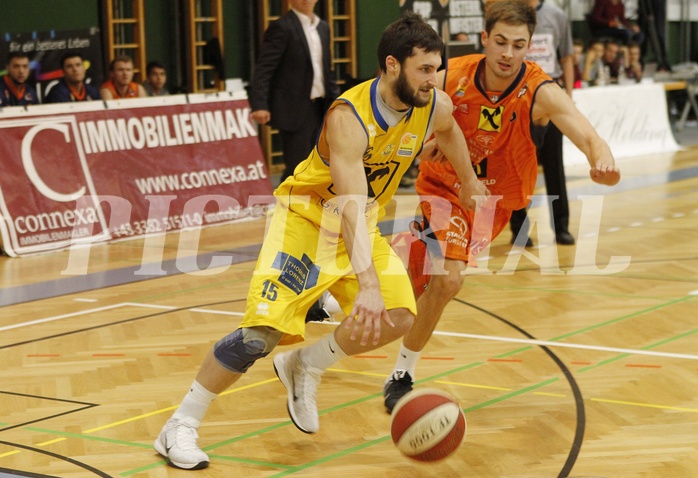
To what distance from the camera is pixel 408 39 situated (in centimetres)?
454

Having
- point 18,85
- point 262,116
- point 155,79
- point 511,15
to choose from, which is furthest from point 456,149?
point 155,79

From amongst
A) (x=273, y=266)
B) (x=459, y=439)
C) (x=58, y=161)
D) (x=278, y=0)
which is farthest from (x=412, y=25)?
(x=278, y=0)

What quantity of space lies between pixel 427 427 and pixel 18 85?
27.8ft

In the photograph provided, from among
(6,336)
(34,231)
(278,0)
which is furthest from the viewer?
(278,0)

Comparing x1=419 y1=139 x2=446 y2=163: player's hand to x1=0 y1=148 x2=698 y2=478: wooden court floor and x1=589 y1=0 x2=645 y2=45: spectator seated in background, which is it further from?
x1=589 y1=0 x2=645 y2=45: spectator seated in background

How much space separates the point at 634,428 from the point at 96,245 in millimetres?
6261

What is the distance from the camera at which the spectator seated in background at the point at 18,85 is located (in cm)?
1141

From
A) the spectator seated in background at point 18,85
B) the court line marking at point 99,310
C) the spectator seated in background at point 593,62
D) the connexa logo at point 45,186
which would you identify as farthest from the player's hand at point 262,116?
the spectator seated in background at point 593,62

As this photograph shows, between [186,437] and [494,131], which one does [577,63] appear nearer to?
[494,131]

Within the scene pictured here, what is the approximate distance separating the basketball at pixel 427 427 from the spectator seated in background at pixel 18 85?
8209 mm

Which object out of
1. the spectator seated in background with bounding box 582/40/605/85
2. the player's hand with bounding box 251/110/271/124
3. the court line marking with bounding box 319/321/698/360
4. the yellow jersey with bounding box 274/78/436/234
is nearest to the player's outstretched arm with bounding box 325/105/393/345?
the yellow jersey with bounding box 274/78/436/234

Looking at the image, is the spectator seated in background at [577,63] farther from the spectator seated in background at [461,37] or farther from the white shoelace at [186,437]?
the white shoelace at [186,437]

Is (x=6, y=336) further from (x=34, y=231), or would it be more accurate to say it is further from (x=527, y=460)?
(x=527, y=460)

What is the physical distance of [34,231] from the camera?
966cm
